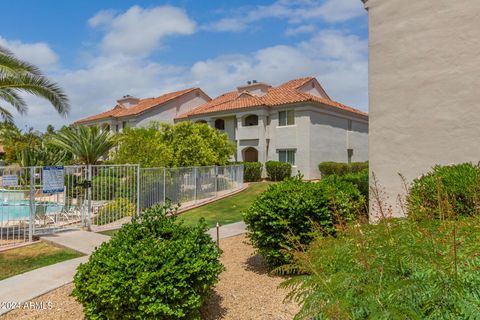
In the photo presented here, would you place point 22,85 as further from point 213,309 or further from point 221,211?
point 213,309

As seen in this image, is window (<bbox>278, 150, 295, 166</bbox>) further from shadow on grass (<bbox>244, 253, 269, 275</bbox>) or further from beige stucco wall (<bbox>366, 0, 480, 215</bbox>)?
shadow on grass (<bbox>244, 253, 269, 275</bbox>)

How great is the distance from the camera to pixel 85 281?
13.8 ft

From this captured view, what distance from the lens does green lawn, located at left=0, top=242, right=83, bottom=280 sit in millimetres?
7259

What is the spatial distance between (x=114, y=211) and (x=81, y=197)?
4.06 feet

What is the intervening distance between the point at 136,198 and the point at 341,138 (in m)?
21.3

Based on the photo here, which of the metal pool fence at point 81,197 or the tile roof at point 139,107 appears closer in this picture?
the metal pool fence at point 81,197

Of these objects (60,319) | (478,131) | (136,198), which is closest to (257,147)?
(136,198)

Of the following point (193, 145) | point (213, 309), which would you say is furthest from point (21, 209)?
point (193, 145)

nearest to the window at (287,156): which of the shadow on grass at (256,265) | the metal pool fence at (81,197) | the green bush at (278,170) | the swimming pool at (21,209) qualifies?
the green bush at (278,170)

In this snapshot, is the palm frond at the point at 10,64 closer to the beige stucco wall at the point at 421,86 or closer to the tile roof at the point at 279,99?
the beige stucco wall at the point at 421,86

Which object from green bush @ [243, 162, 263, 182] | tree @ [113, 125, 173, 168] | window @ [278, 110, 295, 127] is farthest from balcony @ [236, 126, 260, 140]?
tree @ [113, 125, 173, 168]

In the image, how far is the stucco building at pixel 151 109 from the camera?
116ft

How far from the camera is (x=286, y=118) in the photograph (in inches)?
1112

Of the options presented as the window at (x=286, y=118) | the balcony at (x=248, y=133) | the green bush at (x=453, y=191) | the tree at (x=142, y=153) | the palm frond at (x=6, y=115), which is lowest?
the green bush at (x=453, y=191)
